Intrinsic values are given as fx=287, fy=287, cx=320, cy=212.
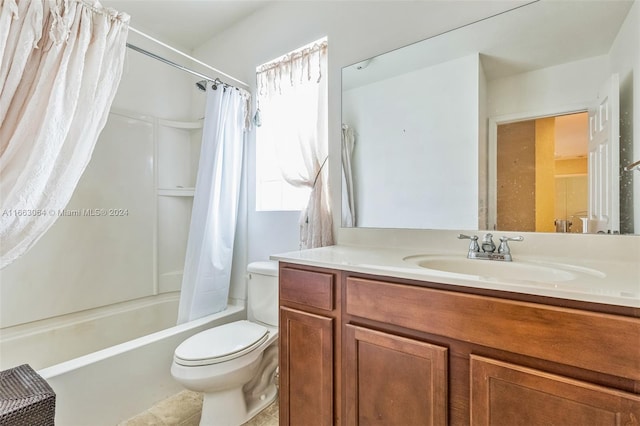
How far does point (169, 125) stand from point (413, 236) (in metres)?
2.20

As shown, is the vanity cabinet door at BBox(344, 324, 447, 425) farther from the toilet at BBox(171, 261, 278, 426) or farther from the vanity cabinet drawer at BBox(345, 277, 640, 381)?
the toilet at BBox(171, 261, 278, 426)

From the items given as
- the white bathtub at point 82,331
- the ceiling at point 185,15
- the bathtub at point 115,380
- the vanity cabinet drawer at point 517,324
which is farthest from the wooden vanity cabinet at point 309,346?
the ceiling at point 185,15

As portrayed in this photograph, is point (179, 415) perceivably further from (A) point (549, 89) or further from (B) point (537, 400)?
(A) point (549, 89)

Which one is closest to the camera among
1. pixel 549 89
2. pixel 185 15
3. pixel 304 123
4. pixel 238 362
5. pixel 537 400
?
pixel 537 400

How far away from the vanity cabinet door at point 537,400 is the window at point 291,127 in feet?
4.12

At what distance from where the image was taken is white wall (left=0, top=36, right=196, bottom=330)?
5.91ft

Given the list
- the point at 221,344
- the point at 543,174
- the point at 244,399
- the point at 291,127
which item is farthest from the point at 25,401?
the point at 543,174

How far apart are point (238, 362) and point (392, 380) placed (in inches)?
30.6

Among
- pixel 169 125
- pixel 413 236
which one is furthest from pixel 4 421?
pixel 169 125

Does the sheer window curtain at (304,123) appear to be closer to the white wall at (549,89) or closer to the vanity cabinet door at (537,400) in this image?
the white wall at (549,89)

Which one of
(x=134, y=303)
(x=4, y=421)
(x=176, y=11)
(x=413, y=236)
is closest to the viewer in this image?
(x=4, y=421)

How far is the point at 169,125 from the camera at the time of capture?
2443 millimetres

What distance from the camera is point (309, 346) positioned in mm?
1105

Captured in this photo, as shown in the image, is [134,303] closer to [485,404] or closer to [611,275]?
[485,404]
